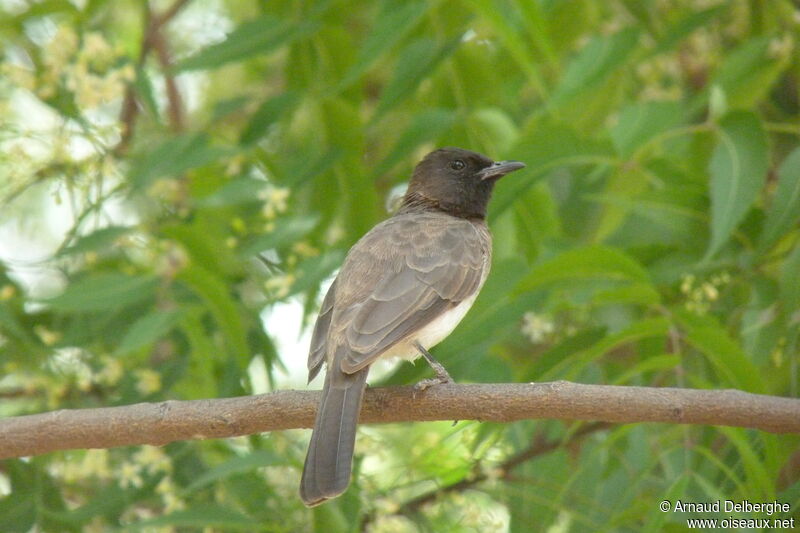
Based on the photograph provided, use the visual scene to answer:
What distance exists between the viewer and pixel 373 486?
175 inches

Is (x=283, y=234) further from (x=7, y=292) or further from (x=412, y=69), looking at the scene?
(x=7, y=292)

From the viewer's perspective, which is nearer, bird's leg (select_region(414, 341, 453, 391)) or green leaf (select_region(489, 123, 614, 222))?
bird's leg (select_region(414, 341, 453, 391))

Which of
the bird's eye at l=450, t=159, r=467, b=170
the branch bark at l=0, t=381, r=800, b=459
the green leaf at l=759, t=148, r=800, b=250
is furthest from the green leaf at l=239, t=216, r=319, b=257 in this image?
the green leaf at l=759, t=148, r=800, b=250

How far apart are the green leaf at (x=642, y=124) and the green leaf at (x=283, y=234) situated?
140cm

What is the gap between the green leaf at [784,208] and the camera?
161 inches

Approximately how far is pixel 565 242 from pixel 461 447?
1034mm

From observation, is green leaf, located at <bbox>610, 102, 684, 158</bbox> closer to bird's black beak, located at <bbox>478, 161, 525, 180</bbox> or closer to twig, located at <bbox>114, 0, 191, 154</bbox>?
bird's black beak, located at <bbox>478, 161, 525, 180</bbox>

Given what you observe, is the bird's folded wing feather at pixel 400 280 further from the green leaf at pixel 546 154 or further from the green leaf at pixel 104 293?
the green leaf at pixel 104 293

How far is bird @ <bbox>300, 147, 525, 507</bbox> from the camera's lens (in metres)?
3.69

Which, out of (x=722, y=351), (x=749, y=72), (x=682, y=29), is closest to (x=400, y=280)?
(x=722, y=351)

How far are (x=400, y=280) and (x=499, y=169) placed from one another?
32.9 inches

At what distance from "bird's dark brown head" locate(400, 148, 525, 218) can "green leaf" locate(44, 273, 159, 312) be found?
1.60 metres

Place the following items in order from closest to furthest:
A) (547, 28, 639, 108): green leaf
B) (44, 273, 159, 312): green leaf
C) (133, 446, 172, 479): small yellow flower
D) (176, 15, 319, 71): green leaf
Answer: (44, 273, 159, 312): green leaf → (133, 446, 172, 479): small yellow flower → (176, 15, 319, 71): green leaf → (547, 28, 639, 108): green leaf

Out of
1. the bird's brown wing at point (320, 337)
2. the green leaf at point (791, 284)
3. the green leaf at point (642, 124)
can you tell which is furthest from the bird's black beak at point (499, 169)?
the green leaf at point (791, 284)
